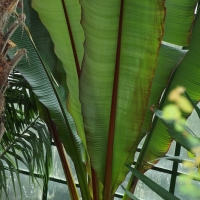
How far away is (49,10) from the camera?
1.61 m

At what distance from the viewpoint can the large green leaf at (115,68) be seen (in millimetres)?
1327

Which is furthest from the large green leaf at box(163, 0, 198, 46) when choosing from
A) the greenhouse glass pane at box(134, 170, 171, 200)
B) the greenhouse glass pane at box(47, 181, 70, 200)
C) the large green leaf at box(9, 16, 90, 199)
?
the greenhouse glass pane at box(47, 181, 70, 200)

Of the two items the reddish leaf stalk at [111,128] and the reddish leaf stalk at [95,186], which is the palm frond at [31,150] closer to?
the reddish leaf stalk at [95,186]

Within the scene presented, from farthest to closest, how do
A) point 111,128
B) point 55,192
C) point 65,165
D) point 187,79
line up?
point 55,192 → point 65,165 → point 187,79 → point 111,128

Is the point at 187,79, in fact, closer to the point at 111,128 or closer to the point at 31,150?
→ the point at 111,128

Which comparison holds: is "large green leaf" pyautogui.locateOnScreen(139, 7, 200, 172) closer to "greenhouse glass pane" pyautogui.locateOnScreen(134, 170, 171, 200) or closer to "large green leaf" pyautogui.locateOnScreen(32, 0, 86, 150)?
"large green leaf" pyautogui.locateOnScreen(32, 0, 86, 150)

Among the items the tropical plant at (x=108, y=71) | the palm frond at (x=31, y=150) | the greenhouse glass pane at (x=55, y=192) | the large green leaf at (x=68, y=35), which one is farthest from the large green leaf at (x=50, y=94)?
the greenhouse glass pane at (x=55, y=192)

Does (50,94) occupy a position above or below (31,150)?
above

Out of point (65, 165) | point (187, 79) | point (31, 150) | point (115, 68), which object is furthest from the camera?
point (31, 150)

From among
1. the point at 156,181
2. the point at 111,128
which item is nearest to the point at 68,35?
the point at 111,128

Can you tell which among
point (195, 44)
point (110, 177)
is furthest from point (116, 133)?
point (195, 44)

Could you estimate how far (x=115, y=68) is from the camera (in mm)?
1488

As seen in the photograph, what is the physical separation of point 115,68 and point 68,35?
0.33 metres

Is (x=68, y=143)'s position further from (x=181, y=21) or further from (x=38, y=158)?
(x=181, y=21)
